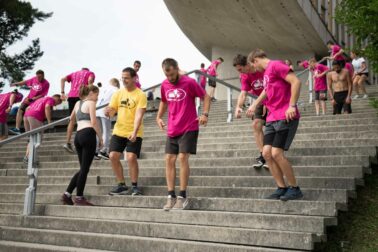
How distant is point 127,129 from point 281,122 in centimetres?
234

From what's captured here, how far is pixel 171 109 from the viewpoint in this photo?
257 inches

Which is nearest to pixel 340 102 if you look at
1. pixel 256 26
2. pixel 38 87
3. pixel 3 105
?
pixel 38 87

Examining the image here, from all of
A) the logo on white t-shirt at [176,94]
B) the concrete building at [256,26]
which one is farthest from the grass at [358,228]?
the concrete building at [256,26]

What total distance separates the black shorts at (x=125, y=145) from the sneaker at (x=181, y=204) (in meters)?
1.13

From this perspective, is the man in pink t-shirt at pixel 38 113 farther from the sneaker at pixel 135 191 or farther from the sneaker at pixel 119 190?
the sneaker at pixel 135 191

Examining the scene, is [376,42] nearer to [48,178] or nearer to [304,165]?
[304,165]

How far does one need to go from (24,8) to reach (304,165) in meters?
21.6

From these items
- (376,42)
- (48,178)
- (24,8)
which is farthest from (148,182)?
(24,8)

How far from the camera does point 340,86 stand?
10727 mm

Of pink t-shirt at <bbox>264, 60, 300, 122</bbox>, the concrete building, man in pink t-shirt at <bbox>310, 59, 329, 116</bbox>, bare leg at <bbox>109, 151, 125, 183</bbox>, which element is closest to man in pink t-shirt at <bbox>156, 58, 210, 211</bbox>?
pink t-shirt at <bbox>264, 60, 300, 122</bbox>

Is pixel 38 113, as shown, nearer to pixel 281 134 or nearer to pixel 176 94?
pixel 176 94

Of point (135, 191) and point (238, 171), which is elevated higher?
point (238, 171)

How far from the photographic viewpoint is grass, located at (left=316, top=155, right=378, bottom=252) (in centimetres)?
507

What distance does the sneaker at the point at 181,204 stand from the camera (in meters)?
6.10
